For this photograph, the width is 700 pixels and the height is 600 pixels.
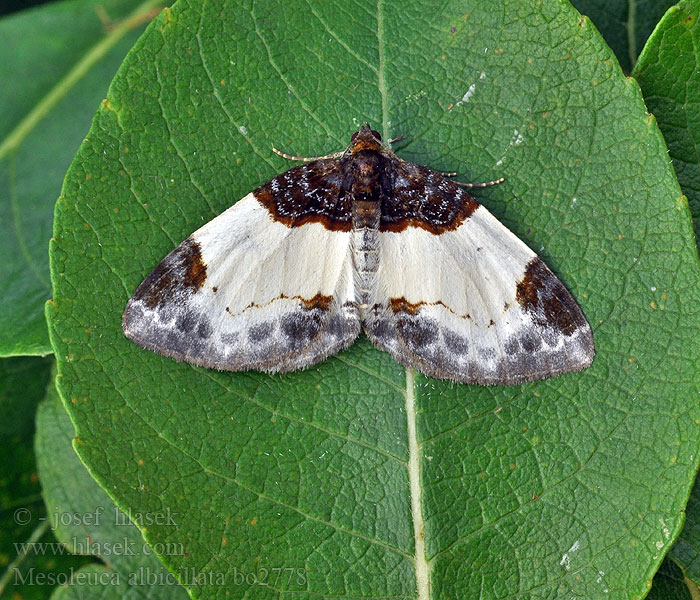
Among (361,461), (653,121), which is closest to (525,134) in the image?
(653,121)

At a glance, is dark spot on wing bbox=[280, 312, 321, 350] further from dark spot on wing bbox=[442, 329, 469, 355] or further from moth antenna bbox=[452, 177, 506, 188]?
moth antenna bbox=[452, 177, 506, 188]

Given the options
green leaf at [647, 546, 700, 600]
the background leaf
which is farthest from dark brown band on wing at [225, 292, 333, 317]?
green leaf at [647, 546, 700, 600]

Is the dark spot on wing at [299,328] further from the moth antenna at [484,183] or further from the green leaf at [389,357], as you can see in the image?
the moth antenna at [484,183]

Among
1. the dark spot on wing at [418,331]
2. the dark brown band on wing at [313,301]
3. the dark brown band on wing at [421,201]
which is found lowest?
the dark spot on wing at [418,331]

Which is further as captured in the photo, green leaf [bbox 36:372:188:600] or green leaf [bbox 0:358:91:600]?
green leaf [bbox 0:358:91:600]

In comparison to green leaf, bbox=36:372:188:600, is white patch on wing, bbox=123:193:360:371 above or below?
above

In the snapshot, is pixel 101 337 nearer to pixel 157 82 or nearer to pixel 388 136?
pixel 157 82

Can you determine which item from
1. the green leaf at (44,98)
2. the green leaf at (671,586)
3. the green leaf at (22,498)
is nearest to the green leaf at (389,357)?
the green leaf at (671,586)
